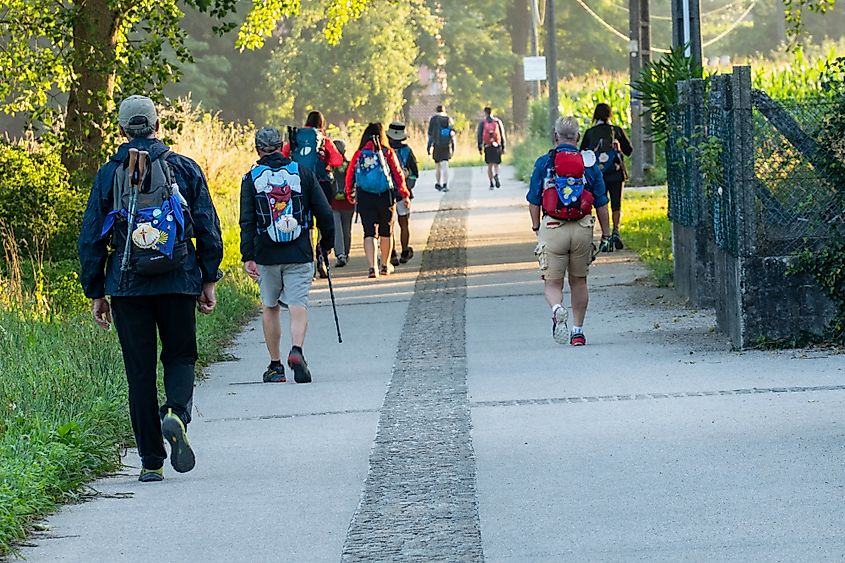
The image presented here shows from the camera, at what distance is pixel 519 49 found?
7719 centimetres

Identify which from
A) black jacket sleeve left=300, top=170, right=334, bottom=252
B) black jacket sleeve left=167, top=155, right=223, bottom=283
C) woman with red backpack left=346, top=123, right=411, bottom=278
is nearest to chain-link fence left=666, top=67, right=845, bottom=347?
black jacket sleeve left=300, top=170, right=334, bottom=252

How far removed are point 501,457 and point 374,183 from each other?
9.42 meters

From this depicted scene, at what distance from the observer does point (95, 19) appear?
1652 cm

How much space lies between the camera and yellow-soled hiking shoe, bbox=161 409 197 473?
7668mm

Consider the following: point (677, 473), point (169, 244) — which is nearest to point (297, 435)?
point (169, 244)

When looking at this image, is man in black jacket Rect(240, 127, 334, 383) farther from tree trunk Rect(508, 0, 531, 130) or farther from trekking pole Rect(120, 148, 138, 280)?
tree trunk Rect(508, 0, 531, 130)

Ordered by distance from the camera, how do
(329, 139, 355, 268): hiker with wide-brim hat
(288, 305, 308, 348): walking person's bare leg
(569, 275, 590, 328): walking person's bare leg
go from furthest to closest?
(329, 139, 355, 268): hiker with wide-brim hat → (569, 275, 590, 328): walking person's bare leg → (288, 305, 308, 348): walking person's bare leg

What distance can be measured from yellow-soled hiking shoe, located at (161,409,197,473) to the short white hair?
5022 millimetres

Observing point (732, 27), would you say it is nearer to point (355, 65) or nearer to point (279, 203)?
point (355, 65)

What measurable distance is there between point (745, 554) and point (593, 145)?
12.8 m

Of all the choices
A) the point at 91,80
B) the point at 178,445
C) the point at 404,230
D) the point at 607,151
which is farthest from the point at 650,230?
the point at 178,445

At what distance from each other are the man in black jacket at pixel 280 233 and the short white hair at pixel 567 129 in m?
1.99

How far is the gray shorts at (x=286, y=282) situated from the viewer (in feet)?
35.9

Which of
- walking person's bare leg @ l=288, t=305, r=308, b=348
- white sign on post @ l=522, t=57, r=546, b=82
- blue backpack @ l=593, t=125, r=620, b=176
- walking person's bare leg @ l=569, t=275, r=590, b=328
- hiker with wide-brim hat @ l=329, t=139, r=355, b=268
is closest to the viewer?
walking person's bare leg @ l=288, t=305, r=308, b=348
